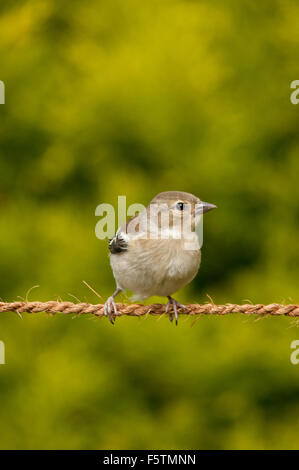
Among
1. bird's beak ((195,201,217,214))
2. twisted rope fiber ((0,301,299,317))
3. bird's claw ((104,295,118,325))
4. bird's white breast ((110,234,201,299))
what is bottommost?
twisted rope fiber ((0,301,299,317))

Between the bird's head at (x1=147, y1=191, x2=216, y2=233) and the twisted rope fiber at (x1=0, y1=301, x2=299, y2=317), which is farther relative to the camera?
the bird's head at (x1=147, y1=191, x2=216, y2=233)

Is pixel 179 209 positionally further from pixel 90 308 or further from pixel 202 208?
pixel 90 308

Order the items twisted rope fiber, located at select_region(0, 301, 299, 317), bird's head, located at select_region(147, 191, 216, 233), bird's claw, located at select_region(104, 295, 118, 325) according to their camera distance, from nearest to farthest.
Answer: twisted rope fiber, located at select_region(0, 301, 299, 317), bird's claw, located at select_region(104, 295, 118, 325), bird's head, located at select_region(147, 191, 216, 233)

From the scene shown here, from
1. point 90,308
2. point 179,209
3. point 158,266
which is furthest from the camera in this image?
point 179,209

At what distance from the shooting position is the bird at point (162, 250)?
2.35 metres

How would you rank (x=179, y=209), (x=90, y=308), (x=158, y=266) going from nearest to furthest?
(x=90, y=308) → (x=158, y=266) → (x=179, y=209)

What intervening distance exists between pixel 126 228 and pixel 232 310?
96 centimetres

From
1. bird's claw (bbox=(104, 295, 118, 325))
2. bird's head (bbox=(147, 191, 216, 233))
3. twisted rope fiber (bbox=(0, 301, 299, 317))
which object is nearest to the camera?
twisted rope fiber (bbox=(0, 301, 299, 317))

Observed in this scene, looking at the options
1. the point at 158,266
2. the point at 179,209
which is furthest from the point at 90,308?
the point at 179,209

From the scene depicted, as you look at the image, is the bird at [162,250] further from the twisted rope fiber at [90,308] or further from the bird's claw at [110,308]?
the twisted rope fiber at [90,308]

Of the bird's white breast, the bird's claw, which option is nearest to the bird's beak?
the bird's white breast

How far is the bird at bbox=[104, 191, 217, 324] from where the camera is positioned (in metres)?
2.35

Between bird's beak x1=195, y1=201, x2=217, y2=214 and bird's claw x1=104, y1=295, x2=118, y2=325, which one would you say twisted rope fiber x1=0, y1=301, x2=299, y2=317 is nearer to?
bird's claw x1=104, y1=295, x2=118, y2=325

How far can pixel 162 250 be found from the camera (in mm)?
2383
